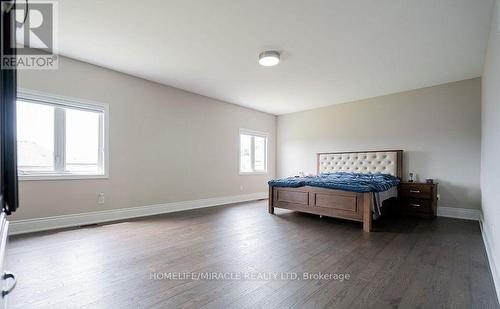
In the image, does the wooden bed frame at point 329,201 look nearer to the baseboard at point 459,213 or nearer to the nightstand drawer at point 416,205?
the nightstand drawer at point 416,205

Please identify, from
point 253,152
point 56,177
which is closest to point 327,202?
point 253,152

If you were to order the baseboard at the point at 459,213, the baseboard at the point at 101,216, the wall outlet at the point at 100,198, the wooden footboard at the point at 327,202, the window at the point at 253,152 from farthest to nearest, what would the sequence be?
the window at the point at 253,152, the baseboard at the point at 459,213, the wall outlet at the point at 100,198, the wooden footboard at the point at 327,202, the baseboard at the point at 101,216

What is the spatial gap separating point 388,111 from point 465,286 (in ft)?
12.7

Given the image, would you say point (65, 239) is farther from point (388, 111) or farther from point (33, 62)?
point (388, 111)

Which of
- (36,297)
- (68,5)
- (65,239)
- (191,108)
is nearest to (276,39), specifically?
(68,5)

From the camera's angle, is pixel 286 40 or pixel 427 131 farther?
pixel 427 131

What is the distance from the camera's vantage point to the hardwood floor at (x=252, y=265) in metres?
1.66

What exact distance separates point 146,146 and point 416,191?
193 inches

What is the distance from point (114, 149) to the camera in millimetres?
3898

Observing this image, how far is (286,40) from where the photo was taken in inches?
113

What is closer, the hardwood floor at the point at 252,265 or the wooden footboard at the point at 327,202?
the hardwood floor at the point at 252,265

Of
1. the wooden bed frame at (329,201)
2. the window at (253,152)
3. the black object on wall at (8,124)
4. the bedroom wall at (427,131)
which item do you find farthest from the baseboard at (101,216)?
the bedroom wall at (427,131)

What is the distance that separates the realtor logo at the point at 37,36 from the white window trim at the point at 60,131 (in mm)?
382

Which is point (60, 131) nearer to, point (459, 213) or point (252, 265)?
point (252, 265)
